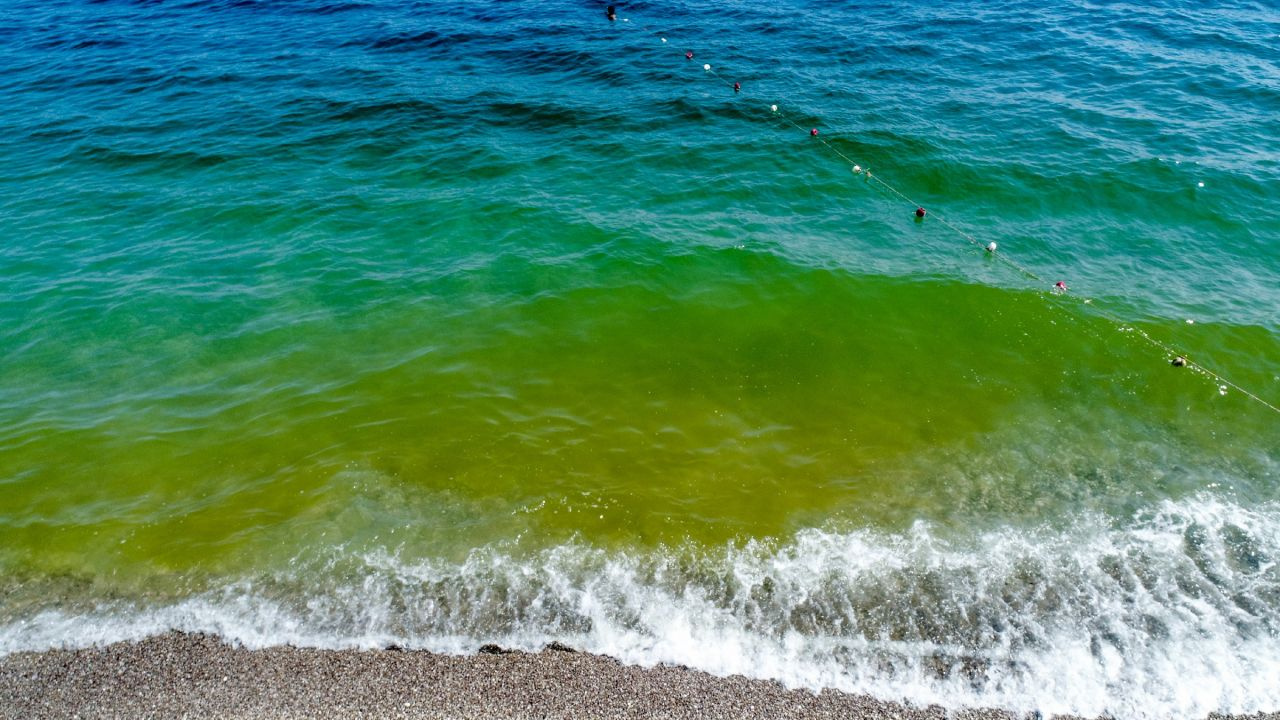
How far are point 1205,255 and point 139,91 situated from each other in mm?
38037

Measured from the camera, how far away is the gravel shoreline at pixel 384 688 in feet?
27.4

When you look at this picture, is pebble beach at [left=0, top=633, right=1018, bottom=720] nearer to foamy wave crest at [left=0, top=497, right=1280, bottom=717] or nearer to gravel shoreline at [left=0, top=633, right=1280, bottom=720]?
gravel shoreline at [left=0, top=633, right=1280, bottom=720]

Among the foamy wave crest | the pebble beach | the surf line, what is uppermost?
the surf line

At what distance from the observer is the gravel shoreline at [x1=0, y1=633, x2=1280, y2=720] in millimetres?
8359

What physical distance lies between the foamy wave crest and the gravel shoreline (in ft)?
0.71

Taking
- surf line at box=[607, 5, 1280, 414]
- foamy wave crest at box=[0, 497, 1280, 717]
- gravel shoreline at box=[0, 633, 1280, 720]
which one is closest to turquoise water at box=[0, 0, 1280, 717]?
foamy wave crest at box=[0, 497, 1280, 717]

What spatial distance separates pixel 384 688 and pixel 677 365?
8.34 m

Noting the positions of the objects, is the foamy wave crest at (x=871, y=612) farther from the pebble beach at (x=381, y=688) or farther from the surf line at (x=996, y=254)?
the surf line at (x=996, y=254)

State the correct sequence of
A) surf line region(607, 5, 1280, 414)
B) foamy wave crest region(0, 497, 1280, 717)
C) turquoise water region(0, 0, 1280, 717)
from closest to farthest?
foamy wave crest region(0, 497, 1280, 717) < turquoise water region(0, 0, 1280, 717) < surf line region(607, 5, 1280, 414)

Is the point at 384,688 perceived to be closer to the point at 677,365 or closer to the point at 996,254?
the point at 677,365

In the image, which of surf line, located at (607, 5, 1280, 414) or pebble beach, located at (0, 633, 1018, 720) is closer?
pebble beach, located at (0, 633, 1018, 720)

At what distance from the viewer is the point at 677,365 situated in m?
14.6

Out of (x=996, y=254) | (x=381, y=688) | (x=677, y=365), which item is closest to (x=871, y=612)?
(x=677, y=365)

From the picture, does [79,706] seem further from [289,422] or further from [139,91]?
[139,91]
